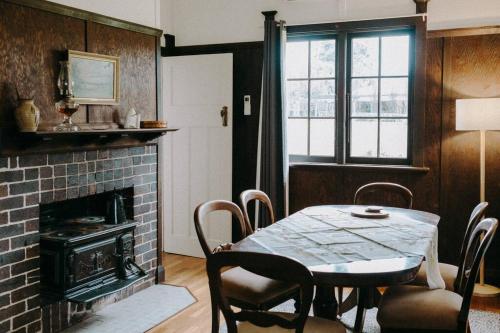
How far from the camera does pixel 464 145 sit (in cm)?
442

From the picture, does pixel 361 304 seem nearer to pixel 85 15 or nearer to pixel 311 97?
pixel 311 97

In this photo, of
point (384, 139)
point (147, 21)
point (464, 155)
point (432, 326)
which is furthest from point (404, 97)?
point (432, 326)

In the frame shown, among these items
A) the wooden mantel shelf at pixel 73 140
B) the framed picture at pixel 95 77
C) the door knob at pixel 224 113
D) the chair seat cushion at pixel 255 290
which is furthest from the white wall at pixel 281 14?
the chair seat cushion at pixel 255 290

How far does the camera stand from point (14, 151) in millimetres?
3004

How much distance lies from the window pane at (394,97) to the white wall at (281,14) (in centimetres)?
55

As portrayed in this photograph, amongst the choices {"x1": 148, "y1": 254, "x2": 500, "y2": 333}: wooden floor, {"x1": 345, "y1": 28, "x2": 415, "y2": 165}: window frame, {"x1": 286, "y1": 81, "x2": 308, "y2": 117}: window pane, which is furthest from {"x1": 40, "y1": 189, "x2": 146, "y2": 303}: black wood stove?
{"x1": 345, "y1": 28, "x2": 415, "y2": 165}: window frame

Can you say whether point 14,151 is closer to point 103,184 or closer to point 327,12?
point 103,184

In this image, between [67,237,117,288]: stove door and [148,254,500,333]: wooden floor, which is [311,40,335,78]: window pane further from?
[67,237,117,288]: stove door

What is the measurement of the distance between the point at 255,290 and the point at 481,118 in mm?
2355

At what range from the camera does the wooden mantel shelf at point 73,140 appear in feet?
9.84

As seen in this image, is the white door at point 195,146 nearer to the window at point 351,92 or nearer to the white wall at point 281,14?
the white wall at point 281,14

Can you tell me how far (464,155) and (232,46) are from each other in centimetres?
235

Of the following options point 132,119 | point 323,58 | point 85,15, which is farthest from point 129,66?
point 323,58

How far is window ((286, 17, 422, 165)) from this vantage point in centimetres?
466
